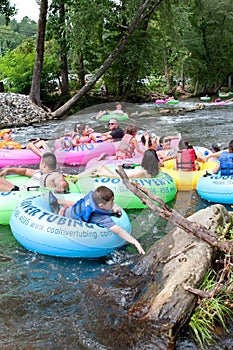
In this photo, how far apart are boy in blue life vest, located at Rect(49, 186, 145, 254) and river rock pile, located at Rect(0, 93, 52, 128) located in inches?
446

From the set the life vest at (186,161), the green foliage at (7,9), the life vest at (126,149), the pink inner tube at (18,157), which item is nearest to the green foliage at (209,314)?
the life vest at (186,161)

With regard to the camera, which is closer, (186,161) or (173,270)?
(173,270)

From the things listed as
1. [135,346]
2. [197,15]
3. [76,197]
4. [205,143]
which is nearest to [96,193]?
[76,197]

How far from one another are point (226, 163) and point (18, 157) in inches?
175

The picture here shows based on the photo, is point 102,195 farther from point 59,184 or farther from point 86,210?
point 59,184

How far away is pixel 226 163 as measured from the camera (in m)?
6.87

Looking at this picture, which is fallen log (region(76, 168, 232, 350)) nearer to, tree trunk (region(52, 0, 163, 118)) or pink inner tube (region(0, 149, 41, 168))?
pink inner tube (region(0, 149, 41, 168))

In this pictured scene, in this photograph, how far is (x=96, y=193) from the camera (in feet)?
15.8

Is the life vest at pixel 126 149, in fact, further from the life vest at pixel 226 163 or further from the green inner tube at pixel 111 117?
the green inner tube at pixel 111 117

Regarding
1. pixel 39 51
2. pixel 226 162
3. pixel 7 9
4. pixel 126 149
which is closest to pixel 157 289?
pixel 226 162

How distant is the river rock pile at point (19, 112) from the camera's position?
16109 millimetres

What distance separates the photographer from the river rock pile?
16109 mm

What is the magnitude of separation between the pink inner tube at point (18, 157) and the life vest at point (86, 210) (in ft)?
13.7

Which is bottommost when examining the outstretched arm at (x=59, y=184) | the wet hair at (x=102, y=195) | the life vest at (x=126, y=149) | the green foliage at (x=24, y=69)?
the outstretched arm at (x=59, y=184)
